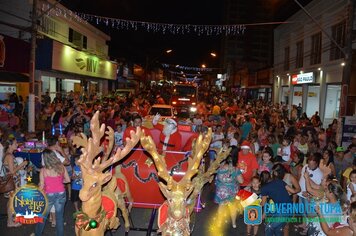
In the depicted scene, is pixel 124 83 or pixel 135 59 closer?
pixel 124 83

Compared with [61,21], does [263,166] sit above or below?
below

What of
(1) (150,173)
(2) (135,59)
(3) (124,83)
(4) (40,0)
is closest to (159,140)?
(1) (150,173)

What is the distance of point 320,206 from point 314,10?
20166mm

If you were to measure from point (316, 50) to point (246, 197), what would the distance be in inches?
739

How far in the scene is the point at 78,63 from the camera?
83.1 ft

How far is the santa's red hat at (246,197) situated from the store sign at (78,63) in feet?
53.6

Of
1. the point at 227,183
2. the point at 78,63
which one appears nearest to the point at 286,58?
the point at 78,63

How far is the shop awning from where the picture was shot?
1602 centimetres

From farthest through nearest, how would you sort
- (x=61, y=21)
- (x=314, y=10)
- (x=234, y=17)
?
(x=234, y=17) < (x=61, y=21) < (x=314, y=10)

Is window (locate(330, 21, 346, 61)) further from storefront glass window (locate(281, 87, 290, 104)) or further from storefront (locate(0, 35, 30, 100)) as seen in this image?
storefront (locate(0, 35, 30, 100))

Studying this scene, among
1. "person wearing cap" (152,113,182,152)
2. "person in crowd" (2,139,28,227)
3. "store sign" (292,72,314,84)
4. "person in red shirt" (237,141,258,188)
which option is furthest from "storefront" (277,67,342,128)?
"person in crowd" (2,139,28,227)

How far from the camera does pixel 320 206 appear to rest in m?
5.26

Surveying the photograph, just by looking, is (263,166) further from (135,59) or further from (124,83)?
(135,59)

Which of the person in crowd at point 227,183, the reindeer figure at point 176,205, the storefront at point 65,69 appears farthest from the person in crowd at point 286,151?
the storefront at point 65,69
